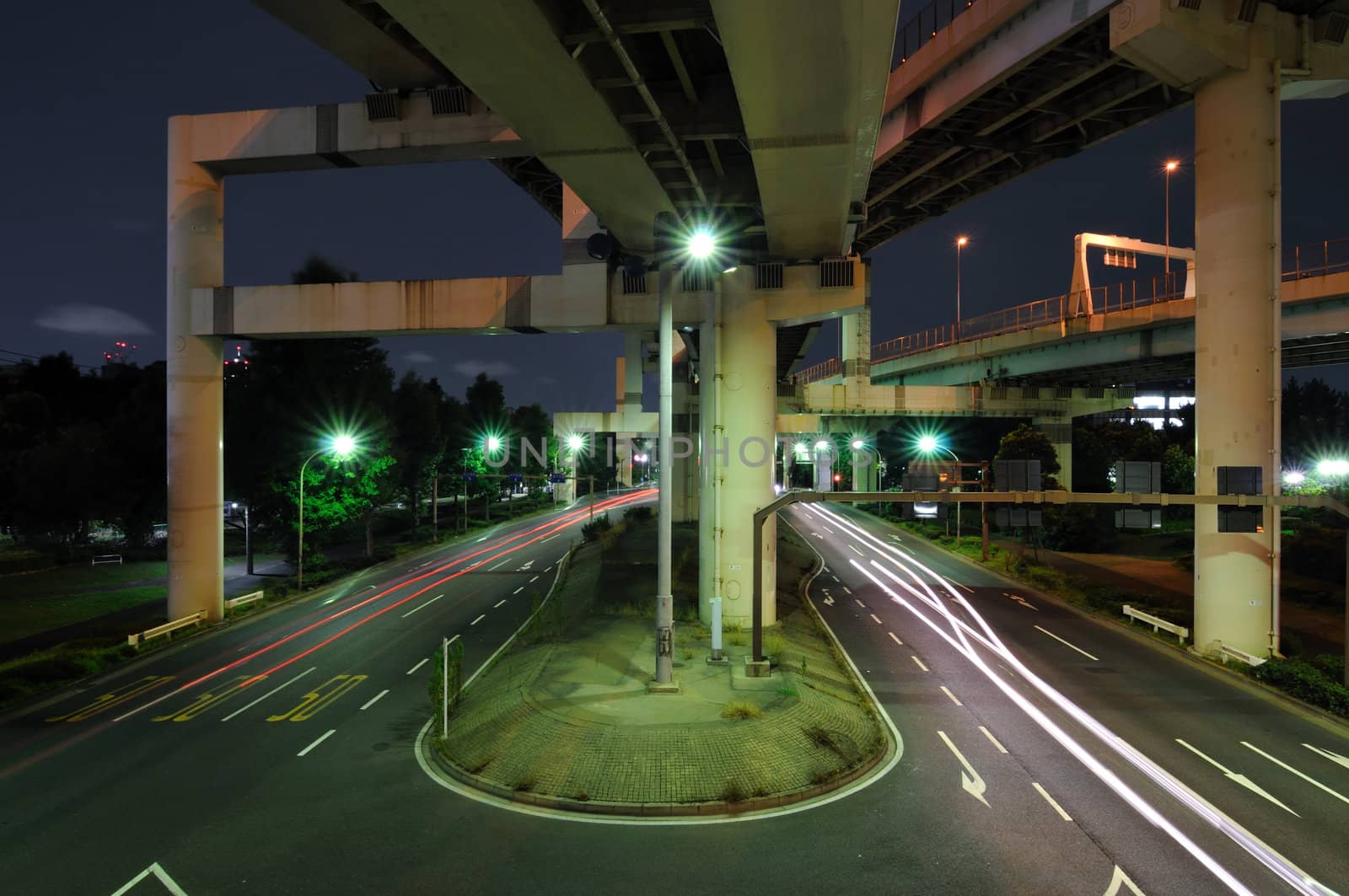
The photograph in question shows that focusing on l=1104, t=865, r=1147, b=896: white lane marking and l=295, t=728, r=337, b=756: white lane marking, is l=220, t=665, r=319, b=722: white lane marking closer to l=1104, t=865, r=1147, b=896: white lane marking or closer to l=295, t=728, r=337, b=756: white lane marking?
l=295, t=728, r=337, b=756: white lane marking

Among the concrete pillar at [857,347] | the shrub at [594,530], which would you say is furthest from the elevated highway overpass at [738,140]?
the concrete pillar at [857,347]

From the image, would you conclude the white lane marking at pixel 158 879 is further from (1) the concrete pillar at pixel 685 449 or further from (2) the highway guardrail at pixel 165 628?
(1) the concrete pillar at pixel 685 449

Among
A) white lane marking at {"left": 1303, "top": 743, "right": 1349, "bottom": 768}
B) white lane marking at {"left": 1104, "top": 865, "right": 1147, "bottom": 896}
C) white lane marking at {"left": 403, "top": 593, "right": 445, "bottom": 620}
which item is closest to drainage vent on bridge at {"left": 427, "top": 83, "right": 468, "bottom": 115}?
white lane marking at {"left": 403, "top": 593, "right": 445, "bottom": 620}

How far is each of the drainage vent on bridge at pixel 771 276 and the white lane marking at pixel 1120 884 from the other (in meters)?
18.0

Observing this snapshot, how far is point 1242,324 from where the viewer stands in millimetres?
21141

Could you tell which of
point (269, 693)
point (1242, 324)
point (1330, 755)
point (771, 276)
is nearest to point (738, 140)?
point (771, 276)

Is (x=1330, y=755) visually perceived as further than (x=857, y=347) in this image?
No

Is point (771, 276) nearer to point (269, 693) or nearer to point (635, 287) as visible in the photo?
point (635, 287)

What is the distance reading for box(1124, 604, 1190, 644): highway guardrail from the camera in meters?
23.9

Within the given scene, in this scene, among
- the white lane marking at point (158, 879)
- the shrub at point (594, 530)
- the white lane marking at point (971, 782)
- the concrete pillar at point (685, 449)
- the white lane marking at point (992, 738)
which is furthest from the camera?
the concrete pillar at point (685, 449)

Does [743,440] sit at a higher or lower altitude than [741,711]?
higher

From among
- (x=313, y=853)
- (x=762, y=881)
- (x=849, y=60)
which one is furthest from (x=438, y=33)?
(x=762, y=881)

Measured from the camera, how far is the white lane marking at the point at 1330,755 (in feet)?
46.8

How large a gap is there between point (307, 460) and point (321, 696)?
1968cm
